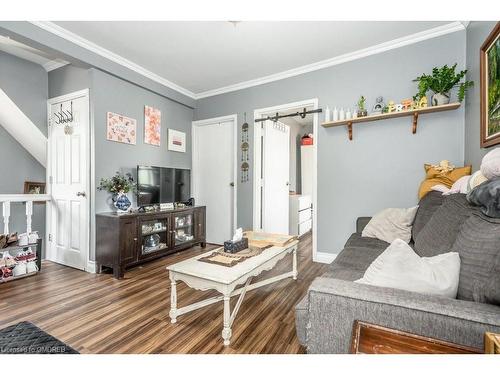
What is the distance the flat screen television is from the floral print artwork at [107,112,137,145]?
42cm

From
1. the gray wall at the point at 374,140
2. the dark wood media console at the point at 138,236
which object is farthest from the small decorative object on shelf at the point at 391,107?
the dark wood media console at the point at 138,236

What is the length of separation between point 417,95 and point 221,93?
2673 millimetres

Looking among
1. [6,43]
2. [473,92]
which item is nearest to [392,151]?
[473,92]

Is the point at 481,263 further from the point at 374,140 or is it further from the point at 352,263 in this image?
the point at 374,140

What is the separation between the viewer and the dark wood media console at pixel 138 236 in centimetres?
263

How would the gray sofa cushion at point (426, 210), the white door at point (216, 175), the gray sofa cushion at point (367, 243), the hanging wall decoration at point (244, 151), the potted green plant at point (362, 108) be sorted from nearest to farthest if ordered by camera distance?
the gray sofa cushion at point (426, 210) < the gray sofa cushion at point (367, 243) < the potted green plant at point (362, 108) < the hanging wall decoration at point (244, 151) < the white door at point (216, 175)

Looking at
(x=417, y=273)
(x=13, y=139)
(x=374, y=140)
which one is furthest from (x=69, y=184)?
(x=374, y=140)

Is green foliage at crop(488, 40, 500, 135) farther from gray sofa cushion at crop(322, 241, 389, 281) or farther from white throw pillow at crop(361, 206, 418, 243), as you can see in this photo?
gray sofa cushion at crop(322, 241, 389, 281)

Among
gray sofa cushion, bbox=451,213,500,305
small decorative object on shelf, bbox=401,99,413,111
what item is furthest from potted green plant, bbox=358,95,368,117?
gray sofa cushion, bbox=451,213,500,305

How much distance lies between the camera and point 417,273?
93cm

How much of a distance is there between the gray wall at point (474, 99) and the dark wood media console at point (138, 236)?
326 cm

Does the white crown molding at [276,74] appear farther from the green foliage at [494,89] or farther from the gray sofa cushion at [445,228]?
the gray sofa cushion at [445,228]

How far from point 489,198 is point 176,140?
370cm
